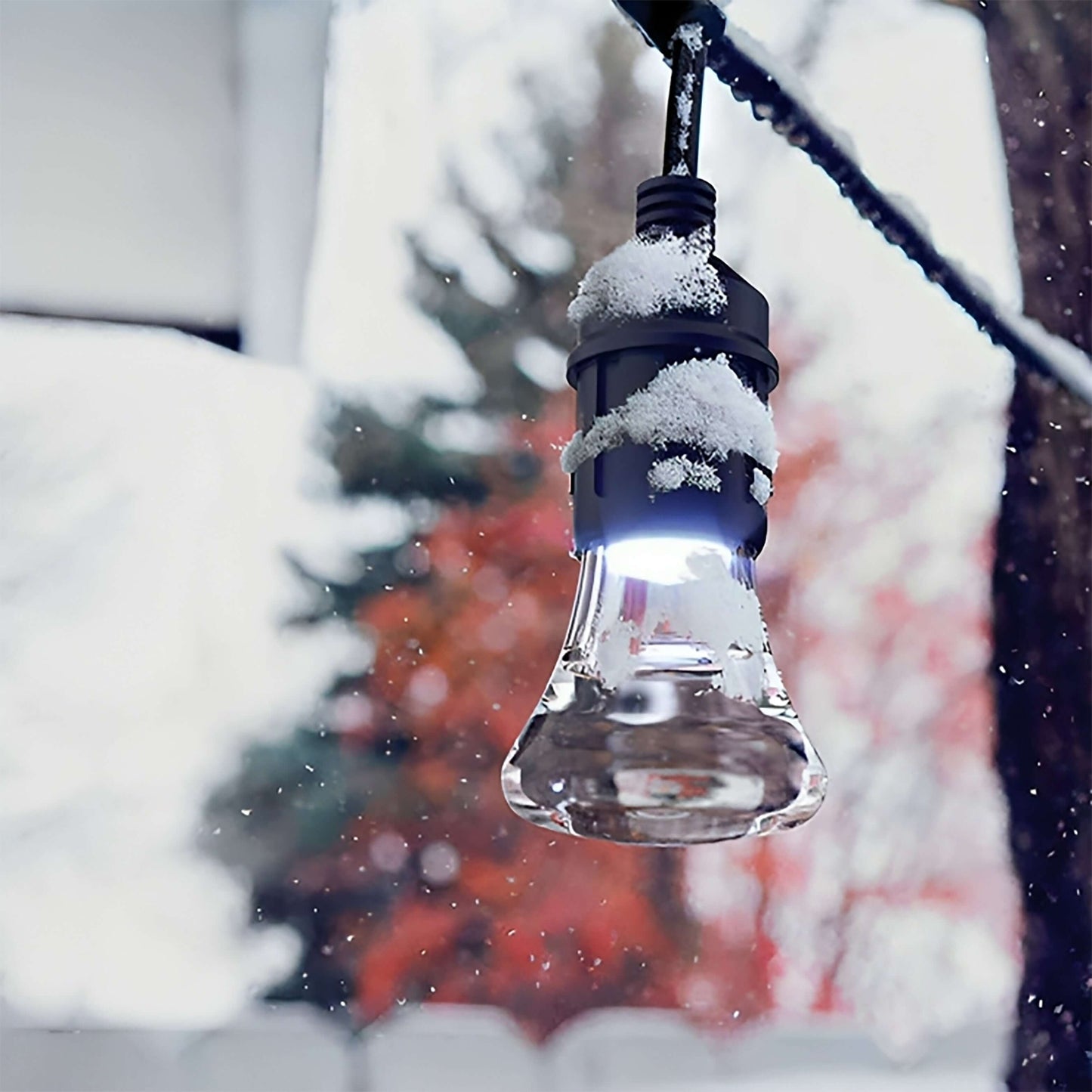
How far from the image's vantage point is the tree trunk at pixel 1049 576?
0.94 m

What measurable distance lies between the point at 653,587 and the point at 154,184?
0.86 m

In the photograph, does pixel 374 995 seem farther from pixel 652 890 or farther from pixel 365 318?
pixel 365 318

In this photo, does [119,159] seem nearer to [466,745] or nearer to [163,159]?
[163,159]

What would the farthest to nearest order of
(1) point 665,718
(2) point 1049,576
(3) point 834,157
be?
(2) point 1049,576, (3) point 834,157, (1) point 665,718

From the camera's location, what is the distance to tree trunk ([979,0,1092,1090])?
3.07 feet

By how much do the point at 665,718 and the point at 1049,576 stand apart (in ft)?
2.46

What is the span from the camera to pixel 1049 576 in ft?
3.09

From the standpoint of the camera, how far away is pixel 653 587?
0.35 m

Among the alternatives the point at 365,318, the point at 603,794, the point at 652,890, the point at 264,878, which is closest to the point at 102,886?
the point at 264,878

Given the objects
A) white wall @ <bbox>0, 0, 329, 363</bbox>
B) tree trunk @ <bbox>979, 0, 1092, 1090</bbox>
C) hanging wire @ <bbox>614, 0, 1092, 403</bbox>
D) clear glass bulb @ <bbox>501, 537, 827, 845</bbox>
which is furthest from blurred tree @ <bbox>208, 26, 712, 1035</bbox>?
clear glass bulb @ <bbox>501, 537, 827, 845</bbox>

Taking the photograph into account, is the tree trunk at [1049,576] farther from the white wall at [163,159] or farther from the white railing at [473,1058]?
the white wall at [163,159]

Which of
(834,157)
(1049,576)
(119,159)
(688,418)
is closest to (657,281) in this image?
(688,418)

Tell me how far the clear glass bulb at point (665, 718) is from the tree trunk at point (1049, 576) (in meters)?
0.70

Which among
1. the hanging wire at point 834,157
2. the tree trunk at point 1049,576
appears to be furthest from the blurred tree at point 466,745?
the hanging wire at point 834,157
